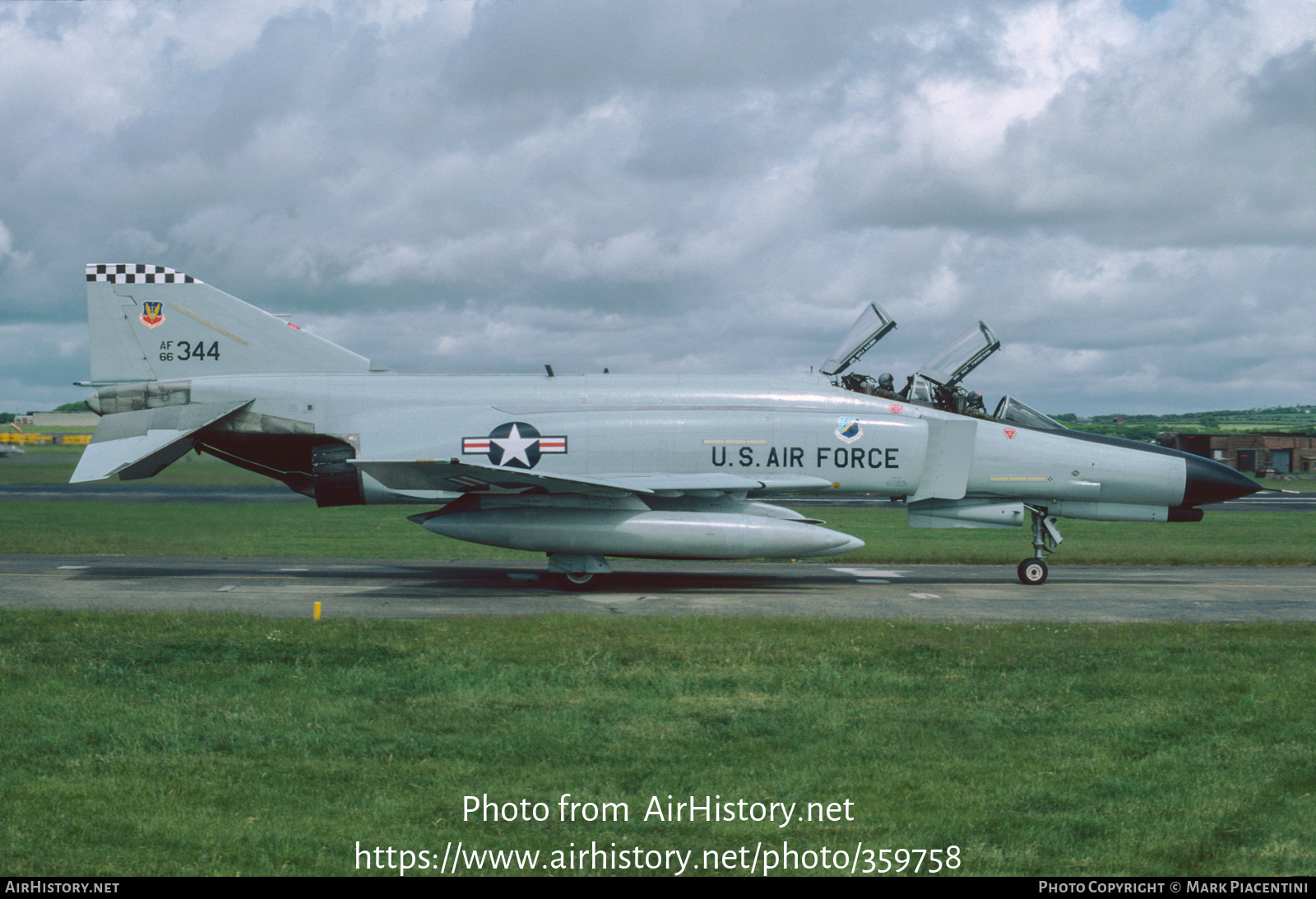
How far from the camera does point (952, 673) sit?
9109 millimetres

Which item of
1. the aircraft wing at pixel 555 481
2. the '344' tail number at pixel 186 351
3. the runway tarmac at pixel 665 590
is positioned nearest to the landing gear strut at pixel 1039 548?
the runway tarmac at pixel 665 590

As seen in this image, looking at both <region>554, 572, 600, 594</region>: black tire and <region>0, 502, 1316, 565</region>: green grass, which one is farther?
<region>0, 502, 1316, 565</region>: green grass

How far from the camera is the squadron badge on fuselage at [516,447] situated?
16016 mm

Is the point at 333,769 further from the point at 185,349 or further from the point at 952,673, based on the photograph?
the point at 185,349

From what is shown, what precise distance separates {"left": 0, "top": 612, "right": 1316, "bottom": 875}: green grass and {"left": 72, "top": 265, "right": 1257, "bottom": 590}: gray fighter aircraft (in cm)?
457

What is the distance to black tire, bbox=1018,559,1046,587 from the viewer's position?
1673cm

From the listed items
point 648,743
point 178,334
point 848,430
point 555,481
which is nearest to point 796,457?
point 848,430

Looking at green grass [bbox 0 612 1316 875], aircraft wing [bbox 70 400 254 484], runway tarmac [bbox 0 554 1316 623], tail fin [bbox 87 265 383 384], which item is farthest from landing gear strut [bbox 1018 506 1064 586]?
aircraft wing [bbox 70 400 254 484]

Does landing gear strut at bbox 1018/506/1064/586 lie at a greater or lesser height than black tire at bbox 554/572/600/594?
greater

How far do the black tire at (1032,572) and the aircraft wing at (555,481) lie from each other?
12.0ft

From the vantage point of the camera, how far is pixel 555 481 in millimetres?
15125

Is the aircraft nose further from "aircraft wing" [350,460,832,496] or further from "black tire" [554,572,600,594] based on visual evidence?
"black tire" [554,572,600,594]

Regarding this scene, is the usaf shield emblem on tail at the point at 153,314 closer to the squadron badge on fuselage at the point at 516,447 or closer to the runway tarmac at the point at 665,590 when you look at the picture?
the runway tarmac at the point at 665,590

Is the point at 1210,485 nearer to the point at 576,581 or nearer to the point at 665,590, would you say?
the point at 665,590
